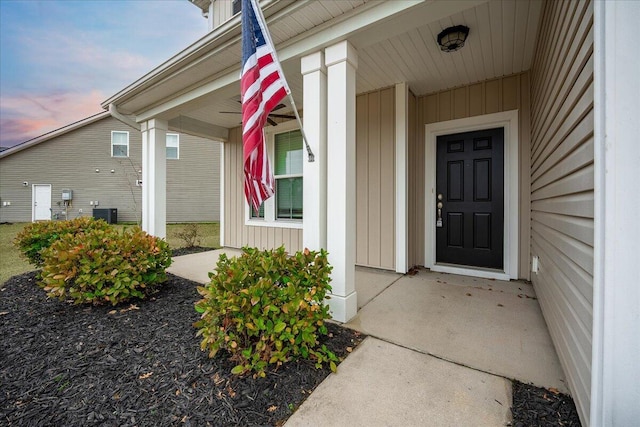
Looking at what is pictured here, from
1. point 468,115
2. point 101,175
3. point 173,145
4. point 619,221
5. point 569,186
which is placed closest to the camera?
point 619,221

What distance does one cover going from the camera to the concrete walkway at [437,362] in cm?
125

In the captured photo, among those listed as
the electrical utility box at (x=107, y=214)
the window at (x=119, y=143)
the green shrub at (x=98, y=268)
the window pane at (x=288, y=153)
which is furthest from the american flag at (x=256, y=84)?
the window at (x=119, y=143)

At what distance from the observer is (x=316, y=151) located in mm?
2293

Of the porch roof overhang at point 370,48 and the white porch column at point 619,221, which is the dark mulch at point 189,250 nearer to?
the porch roof overhang at point 370,48

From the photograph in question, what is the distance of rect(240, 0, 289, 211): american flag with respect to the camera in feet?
5.82

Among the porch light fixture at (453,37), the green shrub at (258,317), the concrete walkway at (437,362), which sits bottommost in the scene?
the concrete walkway at (437,362)

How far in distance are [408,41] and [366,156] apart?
156cm

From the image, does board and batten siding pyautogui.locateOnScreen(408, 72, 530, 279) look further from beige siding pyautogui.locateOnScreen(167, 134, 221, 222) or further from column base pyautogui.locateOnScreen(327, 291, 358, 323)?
beige siding pyautogui.locateOnScreen(167, 134, 221, 222)

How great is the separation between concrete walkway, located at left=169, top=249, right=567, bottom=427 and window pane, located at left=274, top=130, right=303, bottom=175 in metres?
2.63

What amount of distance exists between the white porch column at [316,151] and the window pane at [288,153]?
217cm

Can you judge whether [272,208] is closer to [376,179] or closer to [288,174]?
[288,174]

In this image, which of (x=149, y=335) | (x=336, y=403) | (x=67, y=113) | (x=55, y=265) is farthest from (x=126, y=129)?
(x=336, y=403)

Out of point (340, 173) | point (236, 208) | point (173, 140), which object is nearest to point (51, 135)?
point (173, 140)

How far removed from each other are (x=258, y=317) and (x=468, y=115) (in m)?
3.57
